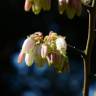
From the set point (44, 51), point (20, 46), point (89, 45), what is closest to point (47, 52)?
point (44, 51)

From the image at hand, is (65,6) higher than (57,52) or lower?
higher

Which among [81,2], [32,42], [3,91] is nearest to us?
[81,2]

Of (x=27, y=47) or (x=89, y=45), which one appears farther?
(x=27, y=47)

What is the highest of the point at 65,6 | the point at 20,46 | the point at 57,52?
the point at 65,6

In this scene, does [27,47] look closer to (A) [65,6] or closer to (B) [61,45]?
(B) [61,45]

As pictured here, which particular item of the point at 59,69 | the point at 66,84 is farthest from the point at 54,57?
the point at 66,84

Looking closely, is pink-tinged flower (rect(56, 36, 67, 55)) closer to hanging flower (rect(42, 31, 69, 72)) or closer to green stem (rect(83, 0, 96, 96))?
hanging flower (rect(42, 31, 69, 72))

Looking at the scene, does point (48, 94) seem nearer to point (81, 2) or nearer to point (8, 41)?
point (8, 41)
